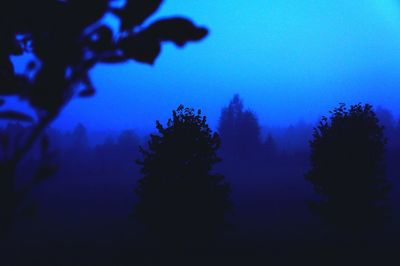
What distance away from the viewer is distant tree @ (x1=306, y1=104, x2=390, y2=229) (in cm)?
1869

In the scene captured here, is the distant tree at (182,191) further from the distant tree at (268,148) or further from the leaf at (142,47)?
the distant tree at (268,148)

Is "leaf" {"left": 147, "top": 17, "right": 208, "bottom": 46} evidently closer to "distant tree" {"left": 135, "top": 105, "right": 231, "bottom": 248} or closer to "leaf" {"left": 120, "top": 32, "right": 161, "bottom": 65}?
"leaf" {"left": 120, "top": 32, "right": 161, "bottom": 65}

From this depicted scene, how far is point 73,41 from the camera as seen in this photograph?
188cm

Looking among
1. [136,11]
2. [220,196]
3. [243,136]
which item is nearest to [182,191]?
[220,196]

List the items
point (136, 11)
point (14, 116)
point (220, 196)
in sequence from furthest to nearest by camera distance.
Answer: point (220, 196)
point (14, 116)
point (136, 11)

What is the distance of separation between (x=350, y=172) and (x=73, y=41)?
19365 millimetres

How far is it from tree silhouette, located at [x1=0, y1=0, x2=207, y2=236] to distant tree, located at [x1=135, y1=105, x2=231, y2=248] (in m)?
14.3

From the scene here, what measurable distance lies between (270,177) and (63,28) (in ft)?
204

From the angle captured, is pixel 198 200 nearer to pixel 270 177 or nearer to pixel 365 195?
pixel 365 195

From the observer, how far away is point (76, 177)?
247 ft

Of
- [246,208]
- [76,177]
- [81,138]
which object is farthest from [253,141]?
[81,138]

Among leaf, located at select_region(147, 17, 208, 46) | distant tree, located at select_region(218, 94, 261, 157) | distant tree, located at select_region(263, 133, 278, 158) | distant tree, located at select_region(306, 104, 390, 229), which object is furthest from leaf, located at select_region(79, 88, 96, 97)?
distant tree, located at select_region(263, 133, 278, 158)

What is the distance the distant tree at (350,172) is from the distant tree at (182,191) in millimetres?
6347

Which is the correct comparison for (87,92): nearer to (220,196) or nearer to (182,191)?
(182,191)
